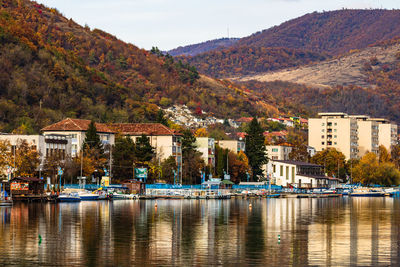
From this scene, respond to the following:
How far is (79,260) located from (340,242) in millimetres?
21492

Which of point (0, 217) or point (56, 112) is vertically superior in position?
point (56, 112)

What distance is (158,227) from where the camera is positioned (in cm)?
6931

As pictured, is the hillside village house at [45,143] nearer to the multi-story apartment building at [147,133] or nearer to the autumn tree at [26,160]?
the autumn tree at [26,160]

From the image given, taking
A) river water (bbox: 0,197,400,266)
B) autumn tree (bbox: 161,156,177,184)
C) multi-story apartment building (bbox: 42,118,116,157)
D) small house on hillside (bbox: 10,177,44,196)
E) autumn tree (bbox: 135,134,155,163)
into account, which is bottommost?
river water (bbox: 0,197,400,266)

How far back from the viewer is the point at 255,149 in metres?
194

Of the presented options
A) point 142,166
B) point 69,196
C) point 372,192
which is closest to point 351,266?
point 69,196

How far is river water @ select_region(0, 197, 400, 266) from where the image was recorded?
46.8 metres

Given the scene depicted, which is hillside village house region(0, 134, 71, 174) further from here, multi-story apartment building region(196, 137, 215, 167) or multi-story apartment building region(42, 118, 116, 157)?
multi-story apartment building region(196, 137, 215, 167)

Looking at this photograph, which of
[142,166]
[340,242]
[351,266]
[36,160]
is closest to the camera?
[351,266]

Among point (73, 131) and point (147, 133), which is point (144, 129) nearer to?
point (147, 133)

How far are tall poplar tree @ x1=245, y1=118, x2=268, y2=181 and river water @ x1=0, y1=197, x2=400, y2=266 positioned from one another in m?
106

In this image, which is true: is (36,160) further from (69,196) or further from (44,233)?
(44,233)

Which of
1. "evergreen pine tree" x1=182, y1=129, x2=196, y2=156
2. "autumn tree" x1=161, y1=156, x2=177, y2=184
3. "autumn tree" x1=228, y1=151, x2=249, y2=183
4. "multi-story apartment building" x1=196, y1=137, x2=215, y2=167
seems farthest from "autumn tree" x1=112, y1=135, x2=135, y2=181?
"autumn tree" x1=228, y1=151, x2=249, y2=183

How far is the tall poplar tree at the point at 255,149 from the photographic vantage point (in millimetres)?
193375
